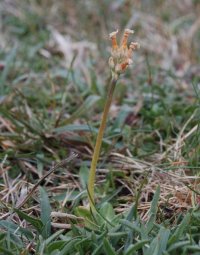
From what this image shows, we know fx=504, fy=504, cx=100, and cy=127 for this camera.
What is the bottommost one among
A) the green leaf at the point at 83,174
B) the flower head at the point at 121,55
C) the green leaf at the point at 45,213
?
the green leaf at the point at 83,174

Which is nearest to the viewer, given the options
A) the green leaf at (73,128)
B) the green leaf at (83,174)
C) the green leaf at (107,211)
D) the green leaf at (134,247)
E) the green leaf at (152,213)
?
the green leaf at (134,247)

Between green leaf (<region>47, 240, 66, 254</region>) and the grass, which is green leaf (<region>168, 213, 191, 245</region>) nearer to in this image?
the grass

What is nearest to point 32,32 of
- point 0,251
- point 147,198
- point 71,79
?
point 71,79

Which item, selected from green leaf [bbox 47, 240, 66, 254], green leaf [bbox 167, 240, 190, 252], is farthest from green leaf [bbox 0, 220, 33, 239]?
green leaf [bbox 167, 240, 190, 252]

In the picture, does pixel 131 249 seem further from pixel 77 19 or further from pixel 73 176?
pixel 77 19

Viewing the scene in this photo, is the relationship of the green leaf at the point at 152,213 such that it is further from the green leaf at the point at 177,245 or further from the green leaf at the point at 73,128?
the green leaf at the point at 73,128

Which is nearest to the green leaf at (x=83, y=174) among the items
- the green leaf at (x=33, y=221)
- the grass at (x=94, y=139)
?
the grass at (x=94, y=139)
